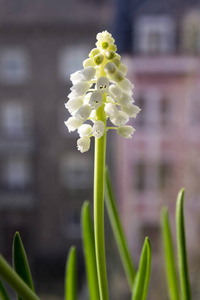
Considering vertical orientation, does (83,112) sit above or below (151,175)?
above

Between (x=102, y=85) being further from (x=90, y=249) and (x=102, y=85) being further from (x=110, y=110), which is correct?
(x=90, y=249)

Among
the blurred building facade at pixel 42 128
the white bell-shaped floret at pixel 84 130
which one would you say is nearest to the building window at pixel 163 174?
the blurred building facade at pixel 42 128

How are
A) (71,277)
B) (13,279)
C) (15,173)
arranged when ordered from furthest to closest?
(15,173) < (71,277) < (13,279)

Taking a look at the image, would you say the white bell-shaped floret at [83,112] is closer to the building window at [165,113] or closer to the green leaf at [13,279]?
the green leaf at [13,279]

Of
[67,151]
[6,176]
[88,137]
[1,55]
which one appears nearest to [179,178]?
[67,151]

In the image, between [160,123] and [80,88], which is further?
[160,123]

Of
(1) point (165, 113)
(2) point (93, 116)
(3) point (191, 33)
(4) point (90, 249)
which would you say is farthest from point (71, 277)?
(1) point (165, 113)
